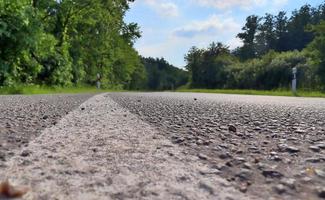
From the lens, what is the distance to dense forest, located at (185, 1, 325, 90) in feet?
87.0

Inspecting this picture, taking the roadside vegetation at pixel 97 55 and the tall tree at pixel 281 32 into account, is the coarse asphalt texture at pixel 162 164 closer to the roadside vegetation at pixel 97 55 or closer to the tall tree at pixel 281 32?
the roadside vegetation at pixel 97 55

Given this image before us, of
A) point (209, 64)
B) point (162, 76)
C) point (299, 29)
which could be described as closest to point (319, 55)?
point (209, 64)

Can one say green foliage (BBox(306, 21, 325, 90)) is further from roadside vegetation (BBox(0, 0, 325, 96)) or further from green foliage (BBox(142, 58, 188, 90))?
green foliage (BBox(142, 58, 188, 90))

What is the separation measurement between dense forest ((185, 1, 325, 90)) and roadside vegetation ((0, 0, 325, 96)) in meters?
0.09

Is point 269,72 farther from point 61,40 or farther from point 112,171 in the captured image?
point 112,171

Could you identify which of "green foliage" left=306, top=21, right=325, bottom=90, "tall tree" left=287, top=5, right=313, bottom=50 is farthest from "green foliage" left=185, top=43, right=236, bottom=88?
"green foliage" left=306, top=21, right=325, bottom=90

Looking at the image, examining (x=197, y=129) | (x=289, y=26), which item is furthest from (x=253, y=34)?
(x=197, y=129)

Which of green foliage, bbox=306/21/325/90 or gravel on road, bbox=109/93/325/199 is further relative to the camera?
green foliage, bbox=306/21/325/90

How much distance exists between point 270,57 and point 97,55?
22.3m

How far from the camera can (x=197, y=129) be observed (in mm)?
3104

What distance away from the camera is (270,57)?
46.5 m

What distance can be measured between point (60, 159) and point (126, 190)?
55 centimetres

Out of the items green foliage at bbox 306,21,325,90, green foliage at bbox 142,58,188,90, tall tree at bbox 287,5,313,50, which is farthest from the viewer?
green foliage at bbox 142,58,188,90

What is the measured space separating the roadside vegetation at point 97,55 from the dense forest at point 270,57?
0.09 metres
